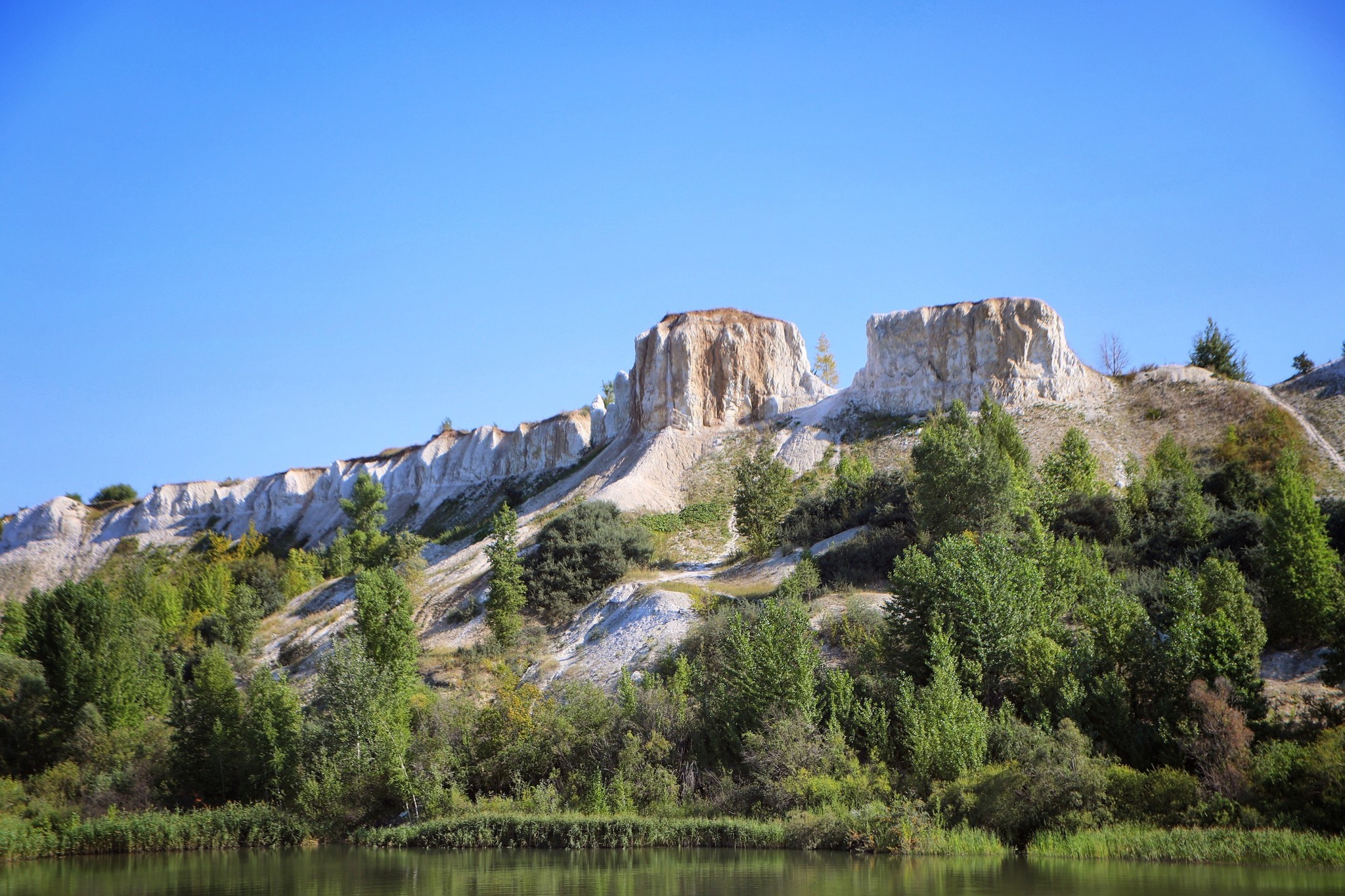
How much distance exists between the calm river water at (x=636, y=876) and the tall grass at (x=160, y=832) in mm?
1868

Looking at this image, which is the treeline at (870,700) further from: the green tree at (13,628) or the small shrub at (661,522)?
the small shrub at (661,522)

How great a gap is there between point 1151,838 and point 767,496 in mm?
28875

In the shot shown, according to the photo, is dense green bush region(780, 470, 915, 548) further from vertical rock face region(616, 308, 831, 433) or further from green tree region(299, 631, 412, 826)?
green tree region(299, 631, 412, 826)

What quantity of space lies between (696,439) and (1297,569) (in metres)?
42.1

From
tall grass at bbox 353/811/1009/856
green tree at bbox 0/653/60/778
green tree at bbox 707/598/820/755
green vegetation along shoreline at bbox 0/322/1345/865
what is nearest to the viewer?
tall grass at bbox 353/811/1009/856

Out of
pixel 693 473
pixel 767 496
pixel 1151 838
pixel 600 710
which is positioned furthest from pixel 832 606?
pixel 693 473

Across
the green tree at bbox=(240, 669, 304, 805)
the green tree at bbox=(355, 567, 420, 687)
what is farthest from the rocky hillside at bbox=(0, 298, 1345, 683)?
the green tree at bbox=(240, 669, 304, 805)

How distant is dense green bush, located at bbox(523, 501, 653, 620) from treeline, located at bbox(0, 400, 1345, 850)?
2.87 meters

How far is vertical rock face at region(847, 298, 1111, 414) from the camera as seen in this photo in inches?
2422

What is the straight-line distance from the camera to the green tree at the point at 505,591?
42.7 metres

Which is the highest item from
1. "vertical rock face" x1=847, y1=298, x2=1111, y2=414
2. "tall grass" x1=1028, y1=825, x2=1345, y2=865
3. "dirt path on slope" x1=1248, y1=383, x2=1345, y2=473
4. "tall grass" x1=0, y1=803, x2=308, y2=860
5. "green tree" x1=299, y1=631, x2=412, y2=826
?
"vertical rock face" x1=847, y1=298, x2=1111, y2=414

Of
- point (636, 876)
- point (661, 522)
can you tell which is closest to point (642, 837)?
point (636, 876)

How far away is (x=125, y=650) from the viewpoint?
38.8m

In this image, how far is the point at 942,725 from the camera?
26625 mm
